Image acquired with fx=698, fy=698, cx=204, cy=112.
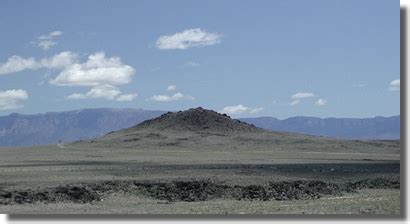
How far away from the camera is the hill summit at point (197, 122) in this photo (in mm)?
131500

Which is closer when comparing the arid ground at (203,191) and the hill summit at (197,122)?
the arid ground at (203,191)

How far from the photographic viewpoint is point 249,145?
104 metres

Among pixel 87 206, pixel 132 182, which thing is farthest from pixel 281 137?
pixel 87 206

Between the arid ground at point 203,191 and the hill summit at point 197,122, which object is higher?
the hill summit at point 197,122

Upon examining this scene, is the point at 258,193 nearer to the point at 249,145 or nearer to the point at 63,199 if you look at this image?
the point at 63,199

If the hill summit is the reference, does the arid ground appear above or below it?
below

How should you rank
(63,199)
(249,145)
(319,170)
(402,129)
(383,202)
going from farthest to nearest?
1. (249,145)
2. (319,170)
3. (63,199)
4. (383,202)
5. (402,129)

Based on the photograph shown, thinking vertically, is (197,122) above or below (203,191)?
above

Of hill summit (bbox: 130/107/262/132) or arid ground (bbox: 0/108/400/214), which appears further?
hill summit (bbox: 130/107/262/132)

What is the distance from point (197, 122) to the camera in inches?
5349

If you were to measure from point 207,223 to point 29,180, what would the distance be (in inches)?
820

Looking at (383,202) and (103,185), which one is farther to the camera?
(103,185)

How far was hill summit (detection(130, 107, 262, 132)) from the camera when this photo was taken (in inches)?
5177

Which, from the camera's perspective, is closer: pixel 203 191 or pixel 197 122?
pixel 203 191
